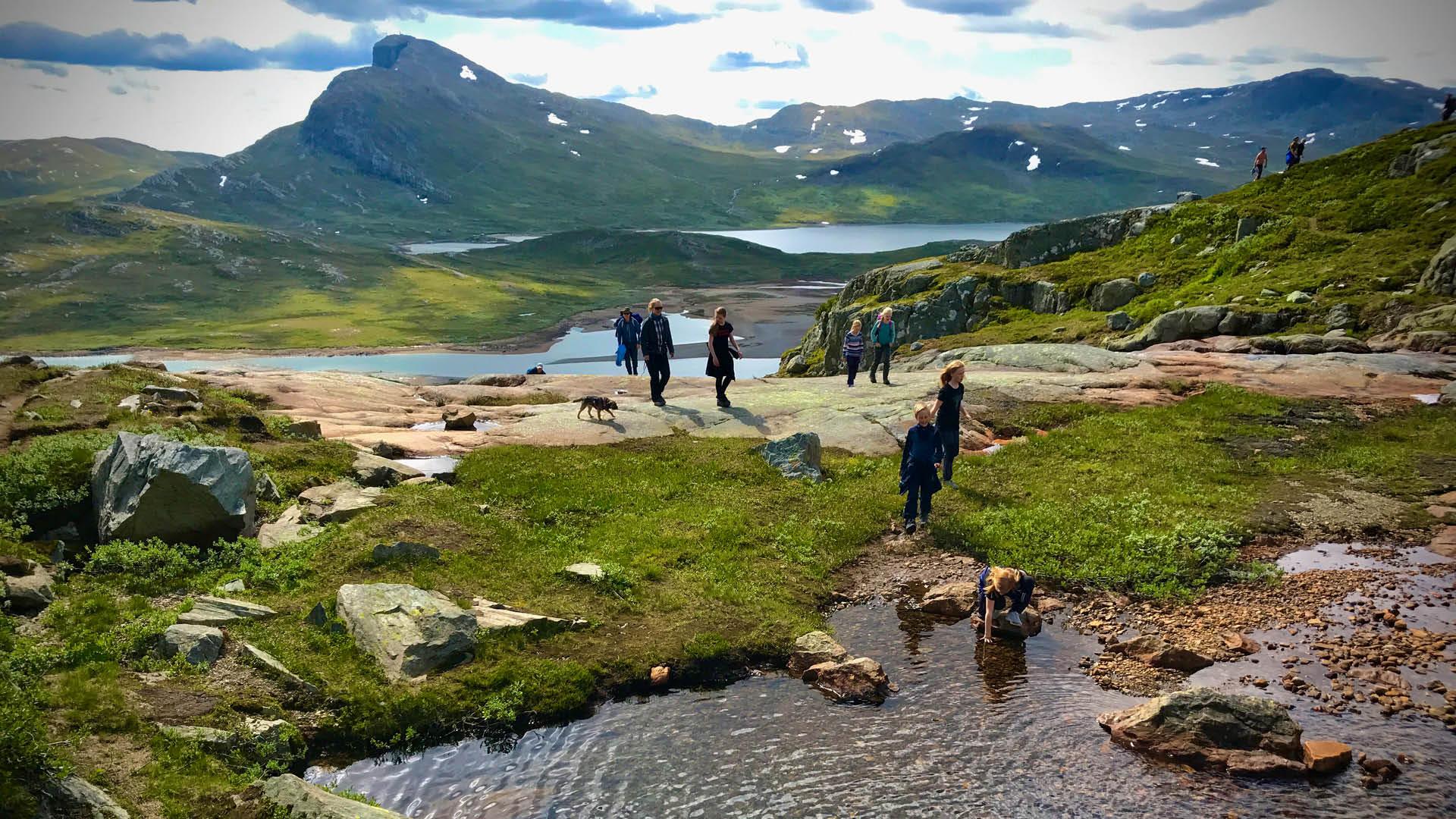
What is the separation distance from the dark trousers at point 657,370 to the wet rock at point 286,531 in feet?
48.3

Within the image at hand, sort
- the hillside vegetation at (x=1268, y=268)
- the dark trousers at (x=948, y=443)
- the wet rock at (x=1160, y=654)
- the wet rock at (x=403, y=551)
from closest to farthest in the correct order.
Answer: the wet rock at (x=1160, y=654)
the wet rock at (x=403, y=551)
the dark trousers at (x=948, y=443)
the hillside vegetation at (x=1268, y=268)

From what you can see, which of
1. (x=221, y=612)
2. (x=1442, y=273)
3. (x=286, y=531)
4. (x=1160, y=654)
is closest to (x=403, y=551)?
(x=286, y=531)

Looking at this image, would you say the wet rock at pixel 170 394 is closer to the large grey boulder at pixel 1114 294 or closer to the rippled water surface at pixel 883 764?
the rippled water surface at pixel 883 764

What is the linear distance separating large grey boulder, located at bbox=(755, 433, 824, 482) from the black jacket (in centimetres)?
679

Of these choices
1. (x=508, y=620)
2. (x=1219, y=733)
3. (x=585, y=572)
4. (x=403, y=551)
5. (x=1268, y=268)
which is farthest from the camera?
(x=1268, y=268)

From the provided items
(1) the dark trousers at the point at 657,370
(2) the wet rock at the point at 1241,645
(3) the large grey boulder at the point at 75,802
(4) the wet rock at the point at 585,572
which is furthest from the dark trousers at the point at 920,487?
(3) the large grey boulder at the point at 75,802

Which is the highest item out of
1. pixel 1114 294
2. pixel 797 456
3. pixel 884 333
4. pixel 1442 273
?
pixel 1442 273

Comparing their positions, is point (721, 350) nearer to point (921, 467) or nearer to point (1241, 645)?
point (921, 467)

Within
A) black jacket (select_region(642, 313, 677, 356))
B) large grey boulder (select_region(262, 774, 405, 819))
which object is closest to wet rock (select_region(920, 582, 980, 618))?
large grey boulder (select_region(262, 774, 405, 819))

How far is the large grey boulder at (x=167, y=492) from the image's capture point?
737 inches

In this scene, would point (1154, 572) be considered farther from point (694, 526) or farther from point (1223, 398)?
point (1223, 398)

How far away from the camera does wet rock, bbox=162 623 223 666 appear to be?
14.6 meters

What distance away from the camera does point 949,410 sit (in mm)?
24344

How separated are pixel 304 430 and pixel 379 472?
194 inches
